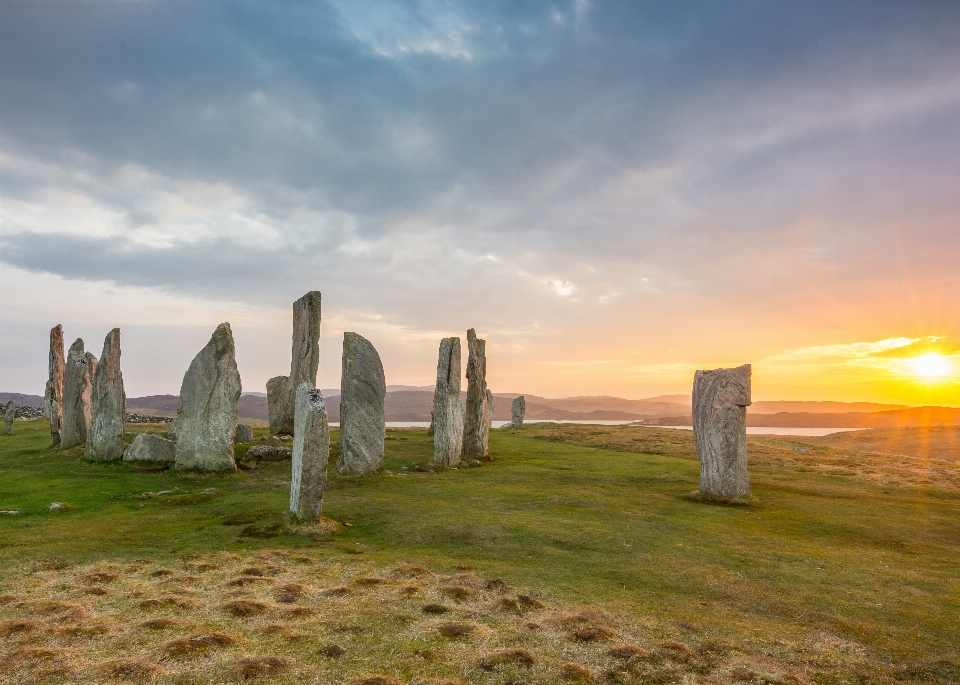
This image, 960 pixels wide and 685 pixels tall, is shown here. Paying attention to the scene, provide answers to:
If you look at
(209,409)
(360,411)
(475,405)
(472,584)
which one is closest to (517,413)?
(475,405)

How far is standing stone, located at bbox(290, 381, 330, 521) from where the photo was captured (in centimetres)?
1307

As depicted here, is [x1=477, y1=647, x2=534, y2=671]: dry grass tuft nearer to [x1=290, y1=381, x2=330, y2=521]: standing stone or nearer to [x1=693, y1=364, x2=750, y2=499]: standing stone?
[x1=290, y1=381, x2=330, y2=521]: standing stone

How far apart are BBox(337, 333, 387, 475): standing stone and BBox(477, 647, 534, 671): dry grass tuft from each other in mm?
14777

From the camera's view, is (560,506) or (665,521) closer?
(665,521)

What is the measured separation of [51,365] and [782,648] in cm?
3515

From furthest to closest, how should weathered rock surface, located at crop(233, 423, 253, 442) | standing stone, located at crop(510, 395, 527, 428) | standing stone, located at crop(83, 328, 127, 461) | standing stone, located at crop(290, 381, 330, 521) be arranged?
standing stone, located at crop(510, 395, 527, 428) → weathered rock surface, located at crop(233, 423, 253, 442) → standing stone, located at crop(83, 328, 127, 461) → standing stone, located at crop(290, 381, 330, 521)

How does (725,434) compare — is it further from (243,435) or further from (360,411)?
(243,435)

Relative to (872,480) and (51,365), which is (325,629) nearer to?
(872,480)

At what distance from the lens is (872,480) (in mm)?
22188

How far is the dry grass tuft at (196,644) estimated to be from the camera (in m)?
6.66

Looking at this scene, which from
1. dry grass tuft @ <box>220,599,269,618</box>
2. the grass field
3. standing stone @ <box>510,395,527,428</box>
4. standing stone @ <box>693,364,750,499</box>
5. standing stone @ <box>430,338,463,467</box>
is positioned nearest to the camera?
the grass field

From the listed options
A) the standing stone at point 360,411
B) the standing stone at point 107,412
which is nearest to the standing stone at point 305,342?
the standing stone at point 360,411

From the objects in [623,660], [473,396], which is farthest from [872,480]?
Result: [623,660]

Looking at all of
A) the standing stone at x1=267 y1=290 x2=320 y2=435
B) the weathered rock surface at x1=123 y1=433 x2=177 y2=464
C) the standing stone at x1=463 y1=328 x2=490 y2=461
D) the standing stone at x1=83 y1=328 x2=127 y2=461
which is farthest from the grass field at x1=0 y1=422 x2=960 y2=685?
the standing stone at x1=267 y1=290 x2=320 y2=435
